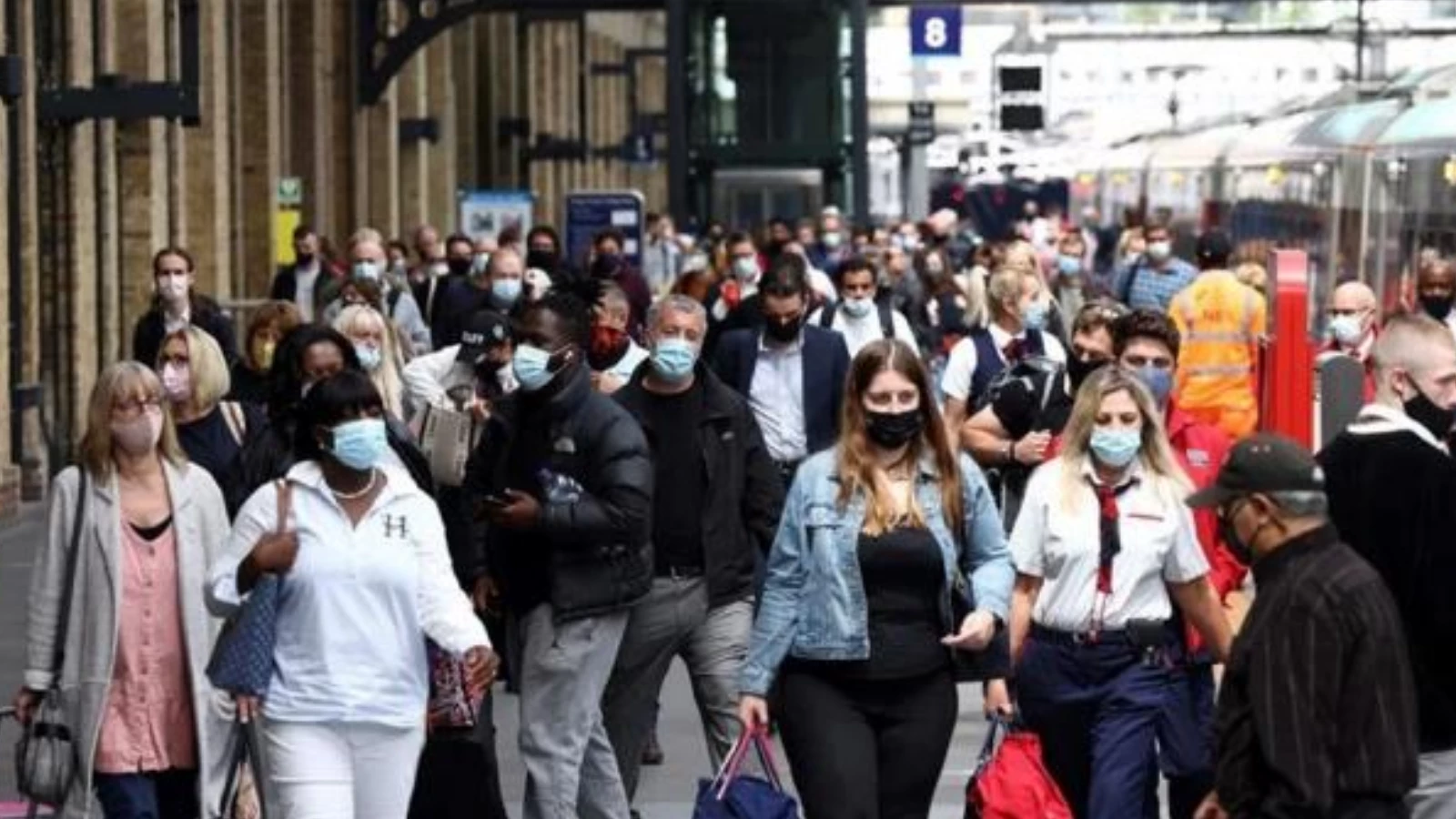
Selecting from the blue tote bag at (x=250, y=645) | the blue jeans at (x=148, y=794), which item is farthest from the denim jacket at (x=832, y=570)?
the blue jeans at (x=148, y=794)

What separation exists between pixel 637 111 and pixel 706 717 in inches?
2501

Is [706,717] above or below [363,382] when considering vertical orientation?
below

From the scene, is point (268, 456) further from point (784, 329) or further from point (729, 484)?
point (784, 329)

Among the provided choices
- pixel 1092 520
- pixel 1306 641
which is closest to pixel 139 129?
pixel 1092 520

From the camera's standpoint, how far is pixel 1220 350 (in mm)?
21406

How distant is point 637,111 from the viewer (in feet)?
253

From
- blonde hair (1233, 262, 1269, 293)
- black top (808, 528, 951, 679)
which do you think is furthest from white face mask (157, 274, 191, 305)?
black top (808, 528, 951, 679)

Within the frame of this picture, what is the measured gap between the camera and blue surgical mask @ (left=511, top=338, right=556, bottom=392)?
12.6 metres

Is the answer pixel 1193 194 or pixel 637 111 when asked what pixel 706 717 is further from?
pixel 637 111

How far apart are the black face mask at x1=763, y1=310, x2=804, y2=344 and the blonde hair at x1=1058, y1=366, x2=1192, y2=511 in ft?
15.9

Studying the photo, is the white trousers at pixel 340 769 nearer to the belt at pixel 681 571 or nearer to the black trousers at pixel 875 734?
the black trousers at pixel 875 734

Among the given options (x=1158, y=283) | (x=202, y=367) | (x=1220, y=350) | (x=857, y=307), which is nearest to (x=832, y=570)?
(x=202, y=367)

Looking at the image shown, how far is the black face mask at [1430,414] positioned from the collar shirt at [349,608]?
245cm

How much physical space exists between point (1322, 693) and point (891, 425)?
295 cm
